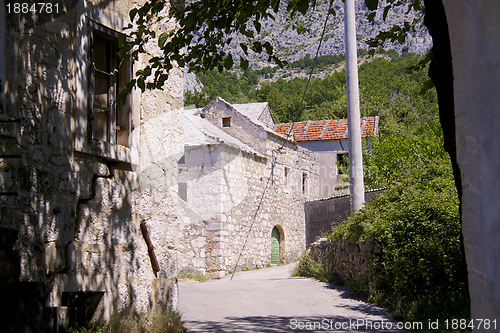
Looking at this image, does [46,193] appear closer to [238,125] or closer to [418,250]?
[418,250]

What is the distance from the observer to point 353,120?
10680 millimetres

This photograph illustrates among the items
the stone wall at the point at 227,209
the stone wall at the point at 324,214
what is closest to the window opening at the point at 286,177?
the stone wall at the point at 227,209

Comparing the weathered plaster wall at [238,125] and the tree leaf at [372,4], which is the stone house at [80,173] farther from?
the weathered plaster wall at [238,125]

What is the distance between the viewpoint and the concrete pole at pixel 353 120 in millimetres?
10422

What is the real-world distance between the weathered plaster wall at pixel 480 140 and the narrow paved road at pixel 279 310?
363 cm

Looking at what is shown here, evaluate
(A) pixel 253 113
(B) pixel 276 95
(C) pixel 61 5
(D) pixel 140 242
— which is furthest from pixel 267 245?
(B) pixel 276 95

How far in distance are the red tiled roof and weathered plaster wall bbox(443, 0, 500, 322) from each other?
26.8 m

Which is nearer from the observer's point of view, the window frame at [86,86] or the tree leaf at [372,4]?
the tree leaf at [372,4]

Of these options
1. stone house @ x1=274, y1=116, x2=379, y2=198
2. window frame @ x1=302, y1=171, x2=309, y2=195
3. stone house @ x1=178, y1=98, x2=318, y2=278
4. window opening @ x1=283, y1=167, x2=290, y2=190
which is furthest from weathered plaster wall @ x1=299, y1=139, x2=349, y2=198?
window opening @ x1=283, y1=167, x2=290, y2=190

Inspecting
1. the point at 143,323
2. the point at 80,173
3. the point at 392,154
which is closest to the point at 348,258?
the point at 143,323

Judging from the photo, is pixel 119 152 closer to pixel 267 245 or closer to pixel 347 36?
pixel 347 36

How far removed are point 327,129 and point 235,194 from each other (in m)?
14.5

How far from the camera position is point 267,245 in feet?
65.9

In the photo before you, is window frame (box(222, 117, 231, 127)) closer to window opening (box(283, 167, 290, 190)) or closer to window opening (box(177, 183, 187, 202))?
window opening (box(283, 167, 290, 190))
